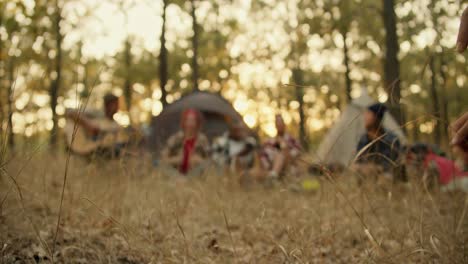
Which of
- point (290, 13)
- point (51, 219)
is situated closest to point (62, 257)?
point (51, 219)

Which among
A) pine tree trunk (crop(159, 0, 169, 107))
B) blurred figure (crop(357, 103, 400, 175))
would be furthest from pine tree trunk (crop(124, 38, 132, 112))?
blurred figure (crop(357, 103, 400, 175))

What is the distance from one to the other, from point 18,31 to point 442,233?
2910mm

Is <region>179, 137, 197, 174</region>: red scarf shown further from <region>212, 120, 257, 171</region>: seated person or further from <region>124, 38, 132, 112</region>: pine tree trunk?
<region>124, 38, 132, 112</region>: pine tree trunk

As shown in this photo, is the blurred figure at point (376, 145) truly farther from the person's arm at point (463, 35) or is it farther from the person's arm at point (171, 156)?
the person's arm at point (171, 156)

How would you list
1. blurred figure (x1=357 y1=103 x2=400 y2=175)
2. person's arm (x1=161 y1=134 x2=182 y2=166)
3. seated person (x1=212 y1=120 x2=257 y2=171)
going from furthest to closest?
seated person (x1=212 y1=120 x2=257 y2=171) → person's arm (x1=161 y1=134 x2=182 y2=166) → blurred figure (x1=357 y1=103 x2=400 y2=175)

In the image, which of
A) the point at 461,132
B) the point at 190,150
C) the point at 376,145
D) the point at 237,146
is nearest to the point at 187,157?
the point at 190,150

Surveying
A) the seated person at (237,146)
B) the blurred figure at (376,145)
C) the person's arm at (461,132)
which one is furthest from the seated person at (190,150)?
the person's arm at (461,132)

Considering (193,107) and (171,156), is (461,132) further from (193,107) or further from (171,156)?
(193,107)

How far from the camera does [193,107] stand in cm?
684

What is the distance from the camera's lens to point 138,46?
652 inches

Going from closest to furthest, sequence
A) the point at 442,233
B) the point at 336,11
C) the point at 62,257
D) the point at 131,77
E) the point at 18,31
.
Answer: the point at 62,257, the point at 442,233, the point at 18,31, the point at 336,11, the point at 131,77

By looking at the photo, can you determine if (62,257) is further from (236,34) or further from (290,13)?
(236,34)

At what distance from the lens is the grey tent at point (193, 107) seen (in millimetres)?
6820

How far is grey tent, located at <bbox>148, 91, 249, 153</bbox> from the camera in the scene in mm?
6820
